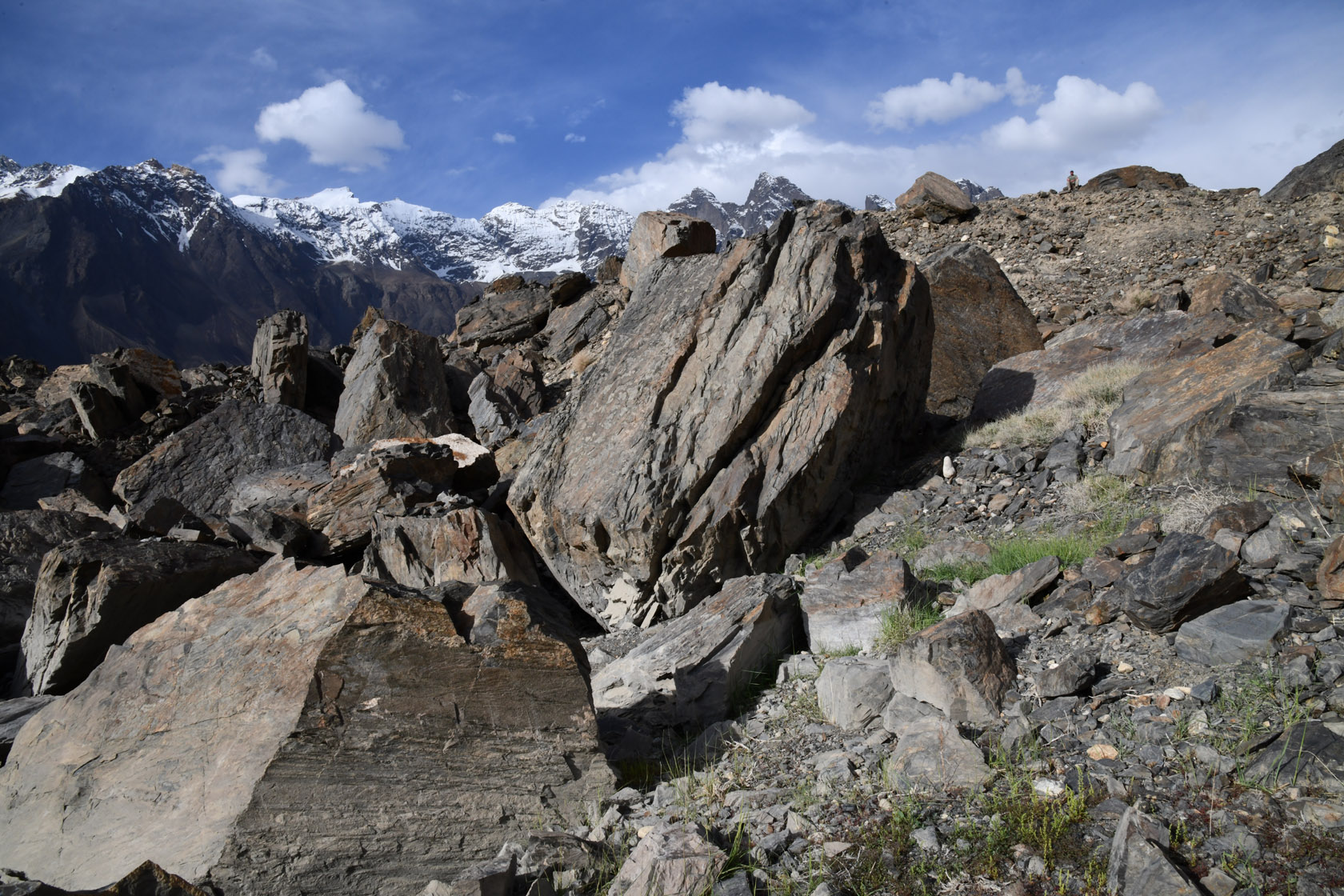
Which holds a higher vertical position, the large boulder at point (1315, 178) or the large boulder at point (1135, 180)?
the large boulder at point (1135, 180)

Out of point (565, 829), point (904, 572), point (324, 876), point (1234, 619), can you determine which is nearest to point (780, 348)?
point (904, 572)

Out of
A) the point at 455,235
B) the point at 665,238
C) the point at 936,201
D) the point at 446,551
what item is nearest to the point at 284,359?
the point at 665,238

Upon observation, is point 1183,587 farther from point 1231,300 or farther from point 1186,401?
point 1231,300

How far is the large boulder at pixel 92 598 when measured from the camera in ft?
19.1

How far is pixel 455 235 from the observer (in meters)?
138

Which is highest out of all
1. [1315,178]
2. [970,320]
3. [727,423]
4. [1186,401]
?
[1315,178]

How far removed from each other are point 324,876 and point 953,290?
11.6 metres

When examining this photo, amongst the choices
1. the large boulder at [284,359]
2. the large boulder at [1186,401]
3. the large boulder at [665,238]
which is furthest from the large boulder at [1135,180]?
the large boulder at [284,359]

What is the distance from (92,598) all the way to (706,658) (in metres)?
4.76

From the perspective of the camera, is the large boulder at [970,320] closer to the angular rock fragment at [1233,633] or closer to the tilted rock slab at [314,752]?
the angular rock fragment at [1233,633]

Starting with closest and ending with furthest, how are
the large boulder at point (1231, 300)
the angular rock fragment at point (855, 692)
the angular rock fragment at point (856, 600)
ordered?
the angular rock fragment at point (855, 692) → the angular rock fragment at point (856, 600) → the large boulder at point (1231, 300)

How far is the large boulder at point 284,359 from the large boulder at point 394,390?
1232 mm

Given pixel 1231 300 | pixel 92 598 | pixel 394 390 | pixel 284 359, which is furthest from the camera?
pixel 284 359

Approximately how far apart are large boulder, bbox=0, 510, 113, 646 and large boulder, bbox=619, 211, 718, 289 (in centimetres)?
1149
